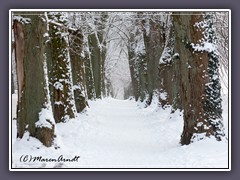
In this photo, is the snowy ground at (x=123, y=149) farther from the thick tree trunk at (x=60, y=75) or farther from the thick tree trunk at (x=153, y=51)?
the thick tree trunk at (x=153, y=51)

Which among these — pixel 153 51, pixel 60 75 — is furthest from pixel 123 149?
pixel 153 51

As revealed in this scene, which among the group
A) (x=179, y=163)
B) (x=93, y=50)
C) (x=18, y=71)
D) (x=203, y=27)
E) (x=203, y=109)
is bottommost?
(x=179, y=163)

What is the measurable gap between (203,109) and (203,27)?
1.57m

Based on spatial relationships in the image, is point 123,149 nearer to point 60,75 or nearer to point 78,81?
point 60,75

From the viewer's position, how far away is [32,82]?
781cm

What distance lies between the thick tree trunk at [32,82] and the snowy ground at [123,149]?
222 mm

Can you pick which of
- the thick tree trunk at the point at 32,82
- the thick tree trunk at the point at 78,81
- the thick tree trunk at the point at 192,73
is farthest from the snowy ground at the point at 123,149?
the thick tree trunk at the point at 78,81

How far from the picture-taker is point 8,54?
6.18m

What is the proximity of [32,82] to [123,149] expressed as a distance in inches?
82.7

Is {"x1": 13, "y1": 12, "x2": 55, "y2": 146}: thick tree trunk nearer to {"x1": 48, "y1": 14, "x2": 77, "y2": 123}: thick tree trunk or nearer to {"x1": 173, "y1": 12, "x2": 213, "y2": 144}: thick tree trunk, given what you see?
{"x1": 173, "y1": 12, "x2": 213, "y2": 144}: thick tree trunk

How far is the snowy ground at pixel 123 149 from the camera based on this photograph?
6.39m

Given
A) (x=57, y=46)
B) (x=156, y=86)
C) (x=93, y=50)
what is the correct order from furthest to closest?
(x=93, y=50), (x=156, y=86), (x=57, y=46)
